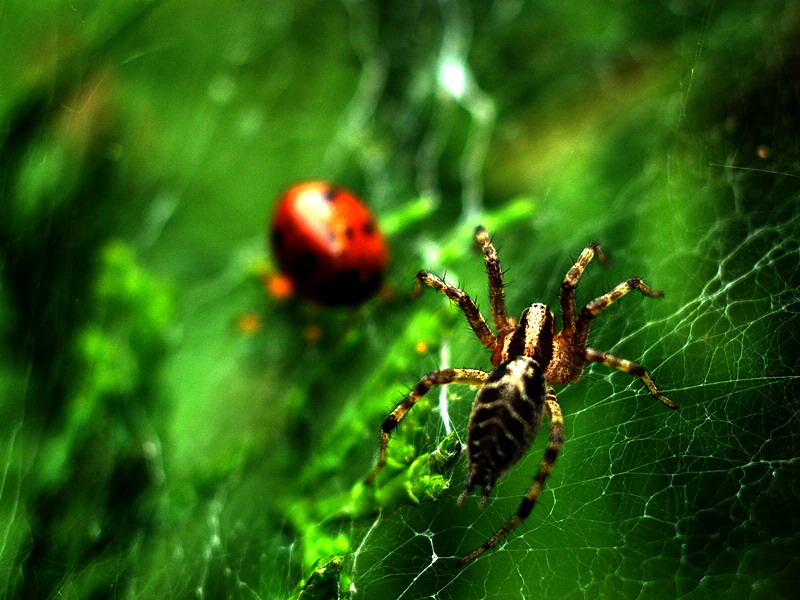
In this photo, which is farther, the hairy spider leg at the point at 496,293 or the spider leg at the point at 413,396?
the hairy spider leg at the point at 496,293

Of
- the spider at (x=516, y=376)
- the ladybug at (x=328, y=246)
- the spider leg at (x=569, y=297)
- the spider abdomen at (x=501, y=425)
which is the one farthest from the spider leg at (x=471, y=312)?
the ladybug at (x=328, y=246)

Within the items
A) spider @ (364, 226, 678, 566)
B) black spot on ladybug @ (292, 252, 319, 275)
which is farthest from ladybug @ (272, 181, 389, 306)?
spider @ (364, 226, 678, 566)

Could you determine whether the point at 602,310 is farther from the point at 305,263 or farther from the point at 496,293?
the point at 305,263

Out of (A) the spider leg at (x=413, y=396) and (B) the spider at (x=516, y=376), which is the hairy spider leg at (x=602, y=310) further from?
(A) the spider leg at (x=413, y=396)

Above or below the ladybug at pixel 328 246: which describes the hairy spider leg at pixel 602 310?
below

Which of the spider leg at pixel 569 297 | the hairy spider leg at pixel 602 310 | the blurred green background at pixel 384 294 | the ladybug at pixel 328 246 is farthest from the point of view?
the ladybug at pixel 328 246

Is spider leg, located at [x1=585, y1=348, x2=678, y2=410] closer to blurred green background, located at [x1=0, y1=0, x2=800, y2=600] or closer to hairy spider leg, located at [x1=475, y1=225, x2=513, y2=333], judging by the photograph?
blurred green background, located at [x1=0, y1=0, x2=800, y2=600]
